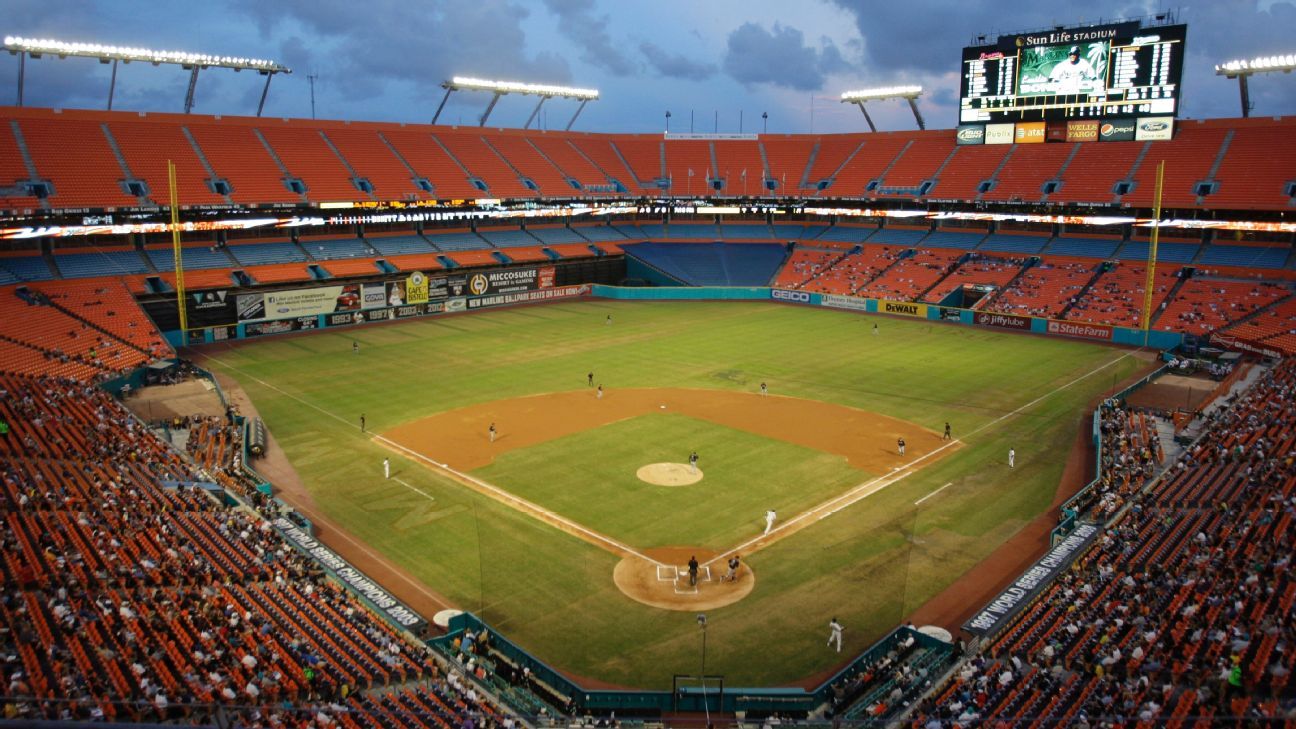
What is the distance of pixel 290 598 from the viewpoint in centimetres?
2098

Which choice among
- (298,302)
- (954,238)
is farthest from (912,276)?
(298,302)

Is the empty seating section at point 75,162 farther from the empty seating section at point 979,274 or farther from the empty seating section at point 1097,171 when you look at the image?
the empty seating section at point 1097,171

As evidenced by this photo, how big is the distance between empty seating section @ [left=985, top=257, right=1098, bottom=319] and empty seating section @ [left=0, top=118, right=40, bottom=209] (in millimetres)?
68225

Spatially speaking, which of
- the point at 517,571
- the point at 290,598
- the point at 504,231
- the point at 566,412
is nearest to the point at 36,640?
the point at 290,598

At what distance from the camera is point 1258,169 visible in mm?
64312

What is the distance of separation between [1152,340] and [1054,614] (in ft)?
145

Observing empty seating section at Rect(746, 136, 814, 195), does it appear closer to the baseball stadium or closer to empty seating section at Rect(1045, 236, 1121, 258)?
the baseball stadium

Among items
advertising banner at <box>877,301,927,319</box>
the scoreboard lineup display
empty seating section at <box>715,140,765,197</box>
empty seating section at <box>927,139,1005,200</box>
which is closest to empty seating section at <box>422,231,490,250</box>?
empty seating section at <box>715,140,765,197</box>

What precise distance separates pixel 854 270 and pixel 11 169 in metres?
65.2

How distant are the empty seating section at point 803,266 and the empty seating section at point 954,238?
8.70m

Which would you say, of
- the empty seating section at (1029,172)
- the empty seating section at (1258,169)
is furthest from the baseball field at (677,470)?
the empty seating section at (1029,172)

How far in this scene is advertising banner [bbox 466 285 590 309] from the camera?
7406cm

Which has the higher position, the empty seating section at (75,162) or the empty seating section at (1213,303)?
the empty seating section at (75,162)

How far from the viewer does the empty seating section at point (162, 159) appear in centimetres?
6075
